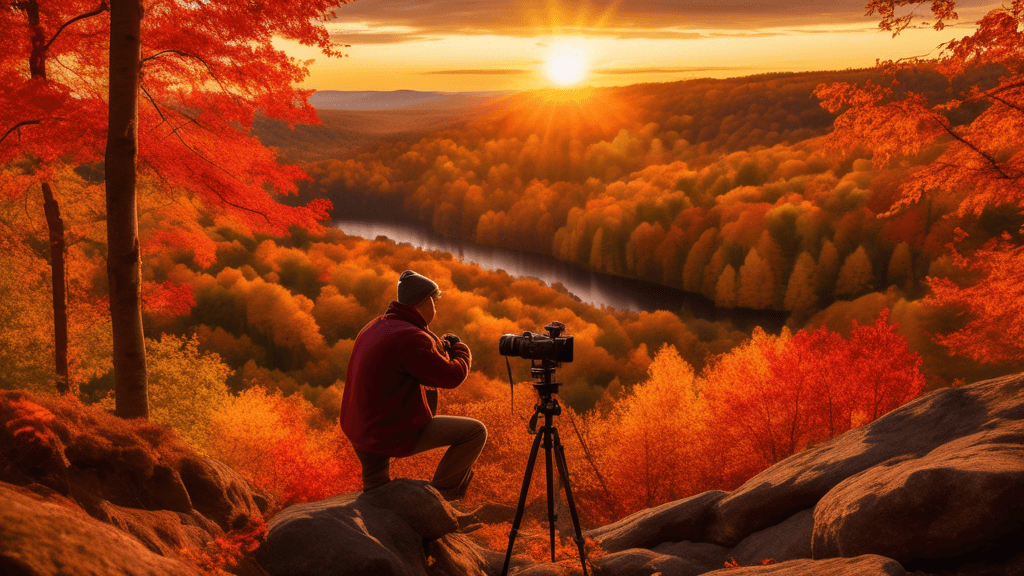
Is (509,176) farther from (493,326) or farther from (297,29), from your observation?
(297,29)

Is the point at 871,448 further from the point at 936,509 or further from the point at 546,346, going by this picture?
the point at 546,346

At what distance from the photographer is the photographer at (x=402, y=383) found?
16.1ft

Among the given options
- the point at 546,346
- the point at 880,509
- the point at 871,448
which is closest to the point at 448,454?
the point at 546,346

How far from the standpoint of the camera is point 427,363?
4.89 metres

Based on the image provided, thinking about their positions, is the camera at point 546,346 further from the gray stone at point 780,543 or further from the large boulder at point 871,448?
the large boulder at point 871,448

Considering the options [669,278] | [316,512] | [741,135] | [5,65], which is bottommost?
[316,512]

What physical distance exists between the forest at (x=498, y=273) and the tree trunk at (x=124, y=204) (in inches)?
0.9

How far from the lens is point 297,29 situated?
827cm

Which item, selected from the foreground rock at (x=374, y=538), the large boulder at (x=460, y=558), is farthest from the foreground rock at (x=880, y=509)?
the foreground rock at (x=374, y=538)

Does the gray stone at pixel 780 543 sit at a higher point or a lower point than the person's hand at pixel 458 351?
lower

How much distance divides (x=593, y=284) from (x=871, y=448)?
261 feet

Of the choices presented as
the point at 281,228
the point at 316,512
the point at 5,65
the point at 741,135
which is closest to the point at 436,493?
the point at 316,512

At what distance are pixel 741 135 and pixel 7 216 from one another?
150090 mm

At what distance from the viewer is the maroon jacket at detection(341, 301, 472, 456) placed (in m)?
4.90
